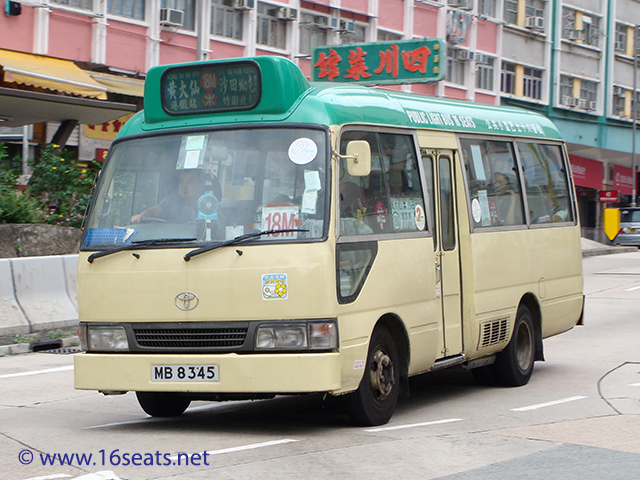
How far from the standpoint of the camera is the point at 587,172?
2063 inches

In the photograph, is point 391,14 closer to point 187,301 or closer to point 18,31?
point 18,31

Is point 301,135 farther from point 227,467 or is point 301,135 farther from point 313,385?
point 227,467

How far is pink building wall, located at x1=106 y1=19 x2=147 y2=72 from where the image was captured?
27.3m

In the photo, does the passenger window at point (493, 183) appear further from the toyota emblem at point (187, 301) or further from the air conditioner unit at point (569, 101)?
the air conditioner unit at point (569, 101)

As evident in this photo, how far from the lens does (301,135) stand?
7336 mm

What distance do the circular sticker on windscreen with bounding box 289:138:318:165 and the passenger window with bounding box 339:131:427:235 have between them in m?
0.24

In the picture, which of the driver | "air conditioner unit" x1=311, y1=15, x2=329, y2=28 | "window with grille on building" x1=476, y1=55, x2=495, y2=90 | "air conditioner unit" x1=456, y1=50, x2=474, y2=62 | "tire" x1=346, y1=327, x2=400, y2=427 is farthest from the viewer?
"window with grille on building" x1=476, y1=55, x2=495, y2=90

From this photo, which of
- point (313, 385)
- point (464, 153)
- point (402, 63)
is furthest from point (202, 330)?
point (402, 63)

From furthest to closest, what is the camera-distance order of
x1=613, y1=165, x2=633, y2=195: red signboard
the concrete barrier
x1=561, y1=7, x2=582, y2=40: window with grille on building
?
x1=613, y1=165, x2=633, y2=195: red signboard → x1=561, y1=7, x2=582, y2=40: window with grille on building → the concrete barrier

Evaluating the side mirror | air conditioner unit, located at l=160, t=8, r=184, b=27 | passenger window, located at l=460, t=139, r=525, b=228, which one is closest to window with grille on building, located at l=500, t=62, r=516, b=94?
air conditioner unit, located at l=160, t=8, r=184, b=27

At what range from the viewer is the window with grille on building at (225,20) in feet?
103

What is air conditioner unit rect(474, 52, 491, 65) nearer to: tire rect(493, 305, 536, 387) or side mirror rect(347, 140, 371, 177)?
tire rect(493, 305, 536, 387)

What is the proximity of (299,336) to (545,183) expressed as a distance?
509cm

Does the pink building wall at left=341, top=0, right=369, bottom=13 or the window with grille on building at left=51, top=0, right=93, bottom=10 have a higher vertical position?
the pink building wall at left=341, top=0, right=369, bottom=13
